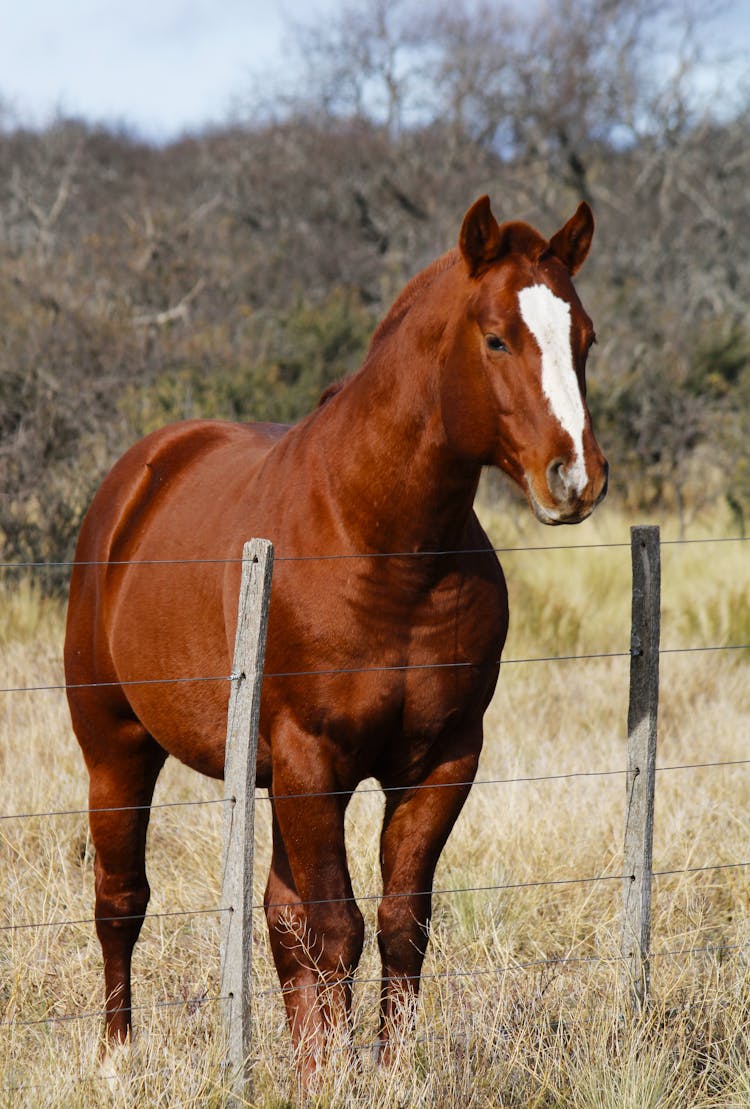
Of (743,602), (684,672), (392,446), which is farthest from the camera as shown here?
(743,602)

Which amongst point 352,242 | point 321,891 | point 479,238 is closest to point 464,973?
point 321,891

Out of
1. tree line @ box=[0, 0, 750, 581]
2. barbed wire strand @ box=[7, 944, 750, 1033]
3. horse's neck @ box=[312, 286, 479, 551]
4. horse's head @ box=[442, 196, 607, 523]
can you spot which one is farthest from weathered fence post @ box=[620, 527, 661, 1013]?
tree line @ box=[0, 0, 750, 581]

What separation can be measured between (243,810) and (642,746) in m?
1.14

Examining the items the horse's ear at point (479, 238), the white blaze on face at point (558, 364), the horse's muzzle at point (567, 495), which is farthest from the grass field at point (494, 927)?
the horse's ear at point (479, 238)

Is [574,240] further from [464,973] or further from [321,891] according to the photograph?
[464,973]

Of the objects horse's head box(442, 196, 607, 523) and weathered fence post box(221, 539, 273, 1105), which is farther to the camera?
weathered fence post box(221, 539, 273, 1105)

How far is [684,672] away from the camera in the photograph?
7.36 meters

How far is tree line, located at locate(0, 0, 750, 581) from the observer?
975 cm

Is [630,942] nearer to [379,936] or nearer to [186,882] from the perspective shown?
[379,936]

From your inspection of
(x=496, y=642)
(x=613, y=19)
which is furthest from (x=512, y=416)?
(x=613, y=19)

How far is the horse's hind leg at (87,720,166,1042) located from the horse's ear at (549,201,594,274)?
2.05 m

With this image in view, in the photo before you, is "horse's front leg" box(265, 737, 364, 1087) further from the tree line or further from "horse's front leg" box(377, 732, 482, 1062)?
the tree line

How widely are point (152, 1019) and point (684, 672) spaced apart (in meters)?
4.40

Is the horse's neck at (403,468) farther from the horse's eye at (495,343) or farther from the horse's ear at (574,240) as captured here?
the horse's ear at (574,240)
